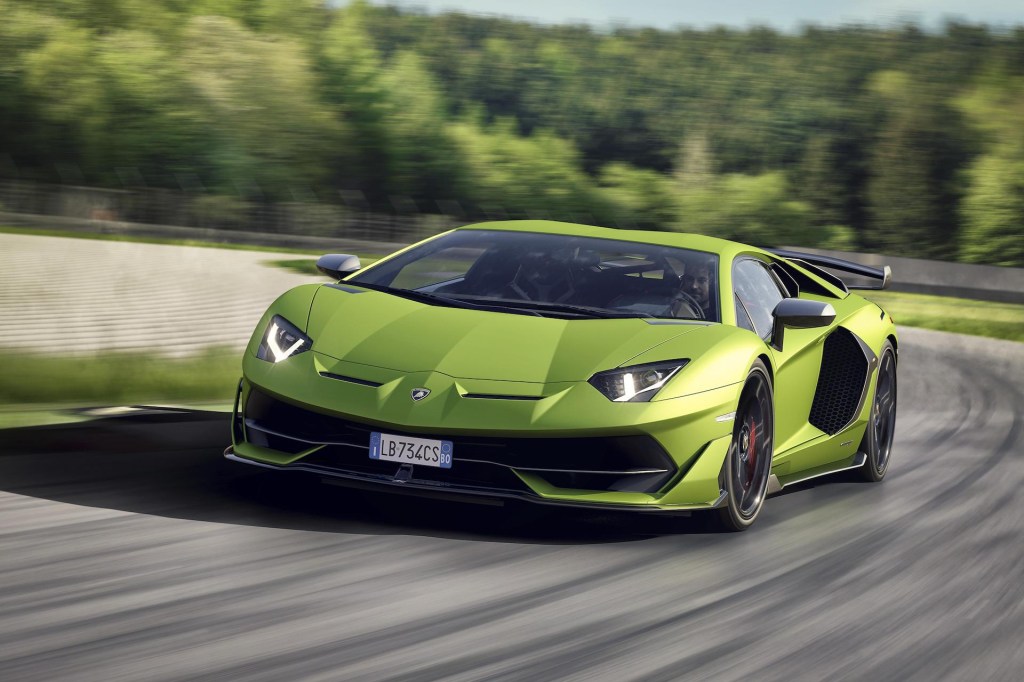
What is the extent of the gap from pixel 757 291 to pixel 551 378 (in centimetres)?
191

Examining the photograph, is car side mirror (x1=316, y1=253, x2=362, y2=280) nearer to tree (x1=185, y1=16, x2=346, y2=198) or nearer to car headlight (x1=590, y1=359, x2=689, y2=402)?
car headlight (x1=590, y1=359, x2=689, y2=402)

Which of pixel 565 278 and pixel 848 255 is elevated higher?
pixel 565 278

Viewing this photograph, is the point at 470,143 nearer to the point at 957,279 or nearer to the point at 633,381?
the point at 957,279

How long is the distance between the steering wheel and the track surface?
0.94 metres

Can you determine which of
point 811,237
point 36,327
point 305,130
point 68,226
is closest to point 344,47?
point 305,130

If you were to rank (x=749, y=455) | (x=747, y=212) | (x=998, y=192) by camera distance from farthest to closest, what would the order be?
(x=747, y=212), (x=998, y=192), (x=749, y=455)

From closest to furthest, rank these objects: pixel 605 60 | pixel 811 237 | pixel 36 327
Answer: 1. pixel 36 327
2. pixel 811 237
3. pixel 605 60

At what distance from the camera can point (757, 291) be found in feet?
22.6

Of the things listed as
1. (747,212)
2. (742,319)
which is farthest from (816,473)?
(747,212)

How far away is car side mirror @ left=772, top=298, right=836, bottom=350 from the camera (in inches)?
249

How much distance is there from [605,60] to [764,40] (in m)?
13.0

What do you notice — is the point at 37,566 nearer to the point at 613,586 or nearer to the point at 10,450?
the point at 613,586

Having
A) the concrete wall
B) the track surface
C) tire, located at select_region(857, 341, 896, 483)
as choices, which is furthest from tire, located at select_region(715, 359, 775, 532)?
the concrete wall

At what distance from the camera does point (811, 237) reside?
69938 millimetres
